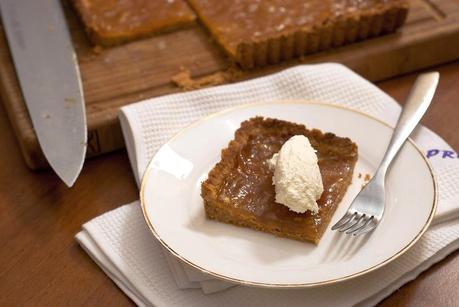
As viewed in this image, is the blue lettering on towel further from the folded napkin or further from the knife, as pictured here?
the knife

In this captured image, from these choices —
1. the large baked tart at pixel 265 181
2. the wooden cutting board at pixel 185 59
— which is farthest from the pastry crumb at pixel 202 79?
the large baked tart at pixel 265 181

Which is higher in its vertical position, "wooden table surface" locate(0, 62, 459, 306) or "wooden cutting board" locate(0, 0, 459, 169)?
"wooden cutting board" locate(0, 0, 459, 169)

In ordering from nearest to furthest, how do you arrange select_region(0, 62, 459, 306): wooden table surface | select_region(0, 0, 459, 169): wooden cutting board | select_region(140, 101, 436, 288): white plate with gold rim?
select_region(140, 101, 436, 288): white plate with gold rim → select_region(0, 62, 459, 306): wooden table surface → select_region(0, 0, 459, 169): wooden cutting board

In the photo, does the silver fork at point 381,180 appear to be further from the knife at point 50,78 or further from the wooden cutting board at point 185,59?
the knife at point 50,78

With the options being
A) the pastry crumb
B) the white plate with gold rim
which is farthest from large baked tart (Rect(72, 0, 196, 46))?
the white plate with gold rim

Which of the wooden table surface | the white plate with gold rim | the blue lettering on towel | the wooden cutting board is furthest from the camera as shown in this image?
the wooden cutting board

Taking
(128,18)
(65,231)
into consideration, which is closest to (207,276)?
(65,231)
